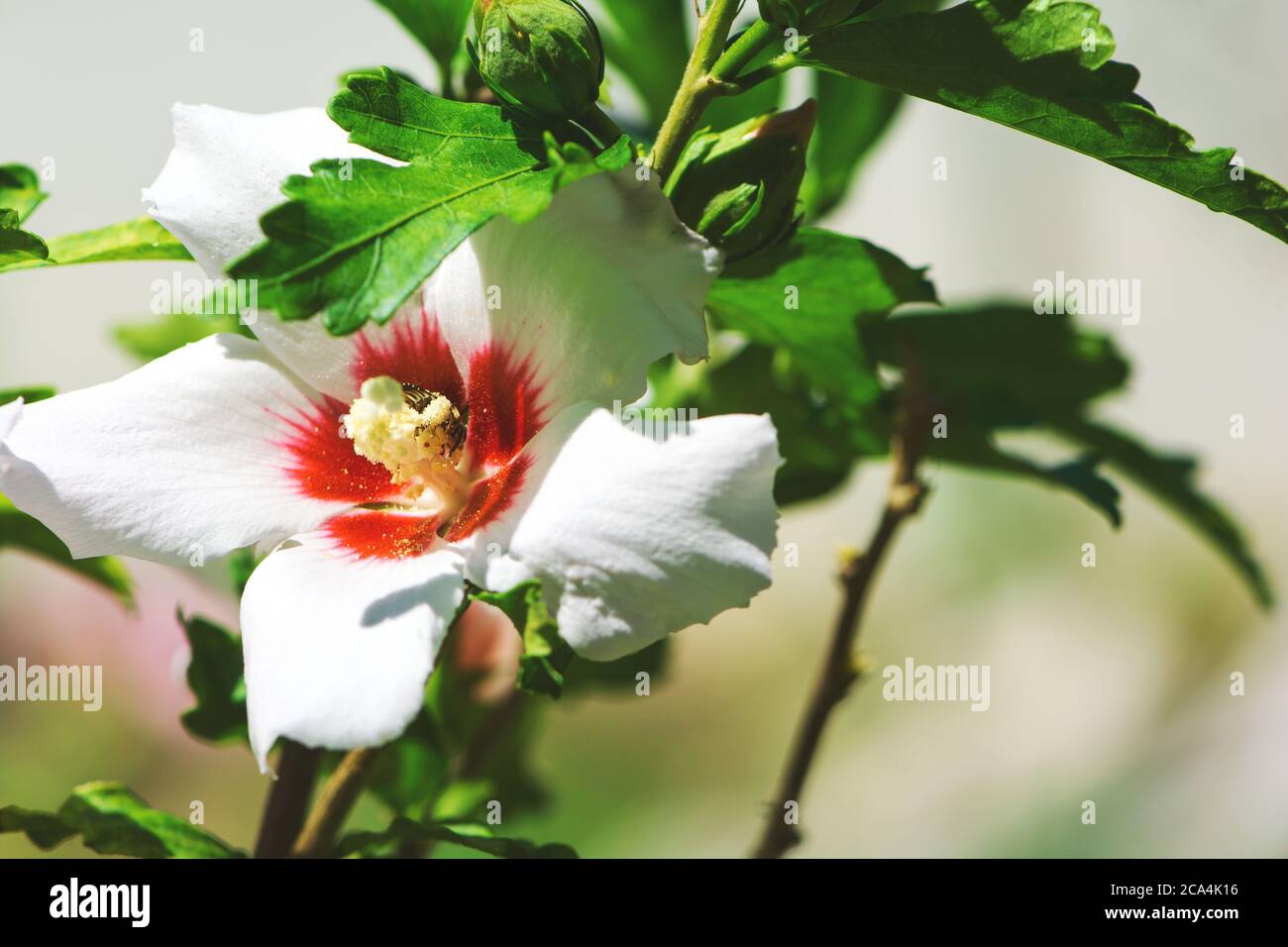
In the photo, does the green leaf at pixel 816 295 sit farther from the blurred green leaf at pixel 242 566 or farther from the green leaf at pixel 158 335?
the green leaf at pixel 158 335

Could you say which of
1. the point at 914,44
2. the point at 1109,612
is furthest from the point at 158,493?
the point at 1109,612

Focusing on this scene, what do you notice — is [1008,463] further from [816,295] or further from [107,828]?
[107,828]

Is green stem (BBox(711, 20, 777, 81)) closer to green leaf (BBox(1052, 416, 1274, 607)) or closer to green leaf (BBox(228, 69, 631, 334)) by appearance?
green leaf (BBox(228, 69, 631, 334))

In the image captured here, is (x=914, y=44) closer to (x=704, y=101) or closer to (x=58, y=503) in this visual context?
(x=704, y=101)

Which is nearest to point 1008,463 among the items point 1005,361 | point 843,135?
point 1005,361

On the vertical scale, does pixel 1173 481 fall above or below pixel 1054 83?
below

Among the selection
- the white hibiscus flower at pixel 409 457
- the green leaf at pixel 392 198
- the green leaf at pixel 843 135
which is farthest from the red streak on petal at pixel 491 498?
the green leaf at pixel 843 135
